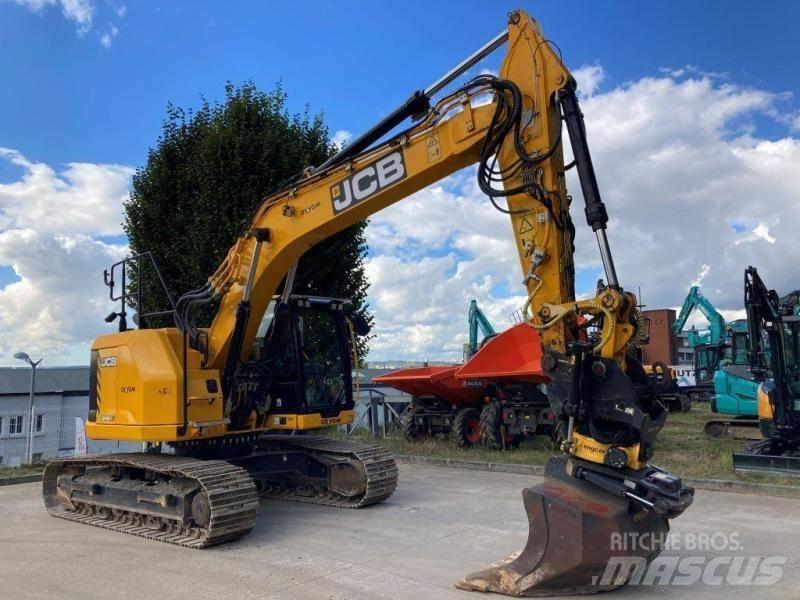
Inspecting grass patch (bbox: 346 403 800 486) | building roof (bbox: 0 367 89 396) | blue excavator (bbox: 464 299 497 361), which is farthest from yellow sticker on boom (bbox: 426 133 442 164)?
building roof (bbox: 0 367 89 396)

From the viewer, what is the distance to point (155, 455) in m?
8.16

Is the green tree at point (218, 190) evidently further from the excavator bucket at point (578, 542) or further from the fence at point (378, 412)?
the excavator bucket at point (578, 542)

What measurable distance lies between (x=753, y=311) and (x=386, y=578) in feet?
27.1

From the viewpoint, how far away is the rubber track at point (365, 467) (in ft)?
26.9

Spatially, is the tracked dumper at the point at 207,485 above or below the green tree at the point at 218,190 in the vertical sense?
below

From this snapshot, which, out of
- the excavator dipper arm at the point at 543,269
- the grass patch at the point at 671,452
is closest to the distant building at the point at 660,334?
the grass patch at the point at 671,452

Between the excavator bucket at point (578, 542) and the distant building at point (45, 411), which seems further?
the distant building at point (45, 411)

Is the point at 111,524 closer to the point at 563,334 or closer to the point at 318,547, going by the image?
the point at 318,547

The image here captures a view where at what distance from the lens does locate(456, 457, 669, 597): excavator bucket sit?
466cm

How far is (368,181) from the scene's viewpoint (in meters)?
7.07

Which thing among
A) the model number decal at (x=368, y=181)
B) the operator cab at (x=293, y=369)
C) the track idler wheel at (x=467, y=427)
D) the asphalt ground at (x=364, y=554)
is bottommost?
the asphalt ground at (x=364, y=554)

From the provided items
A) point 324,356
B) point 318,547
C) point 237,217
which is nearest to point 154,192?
point 237,217

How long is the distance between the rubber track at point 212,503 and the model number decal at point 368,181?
9.71 ft

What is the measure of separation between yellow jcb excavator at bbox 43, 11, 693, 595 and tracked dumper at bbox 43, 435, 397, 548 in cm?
2
